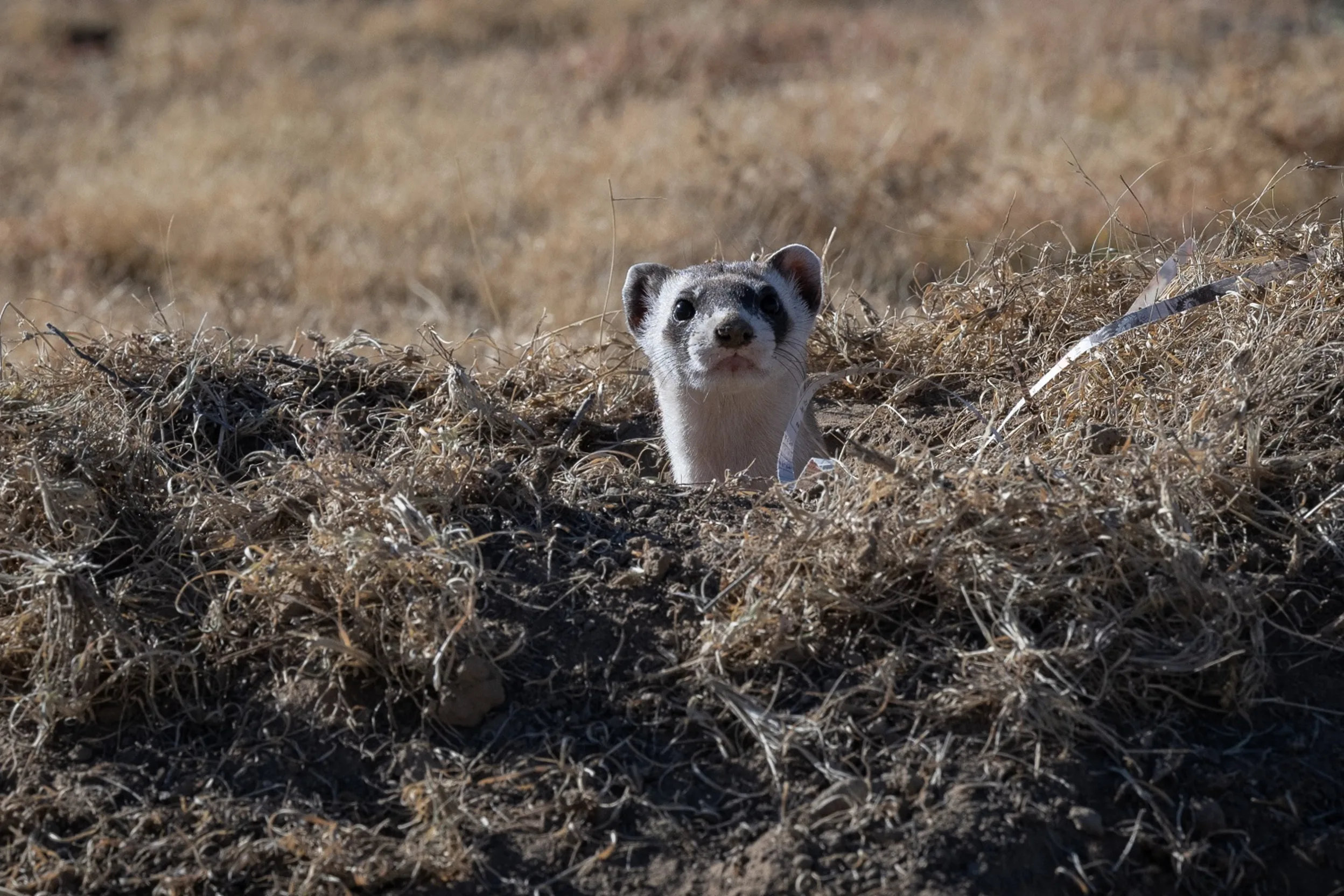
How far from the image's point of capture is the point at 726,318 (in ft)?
14.6

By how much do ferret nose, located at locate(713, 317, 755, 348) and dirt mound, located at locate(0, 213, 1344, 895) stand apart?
0.76m

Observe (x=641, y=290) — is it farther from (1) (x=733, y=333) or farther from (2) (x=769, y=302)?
(1) (x=733, y=333)

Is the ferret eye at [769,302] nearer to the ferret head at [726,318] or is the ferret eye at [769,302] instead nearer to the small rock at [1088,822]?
the ferret head at [726,318]

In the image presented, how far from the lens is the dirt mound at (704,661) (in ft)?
9.07

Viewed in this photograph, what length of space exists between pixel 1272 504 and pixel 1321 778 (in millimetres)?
705

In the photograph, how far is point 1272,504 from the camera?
3.30 meters

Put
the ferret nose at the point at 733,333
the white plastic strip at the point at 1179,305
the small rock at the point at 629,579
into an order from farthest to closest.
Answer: the ferret nose at the point at 733,333 → the white plastic strip at the point at 1179,305 → the small rock at the point at 629,579

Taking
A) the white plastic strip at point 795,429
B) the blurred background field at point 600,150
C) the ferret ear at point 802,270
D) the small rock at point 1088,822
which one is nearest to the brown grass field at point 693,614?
the small rock at point 1088,822

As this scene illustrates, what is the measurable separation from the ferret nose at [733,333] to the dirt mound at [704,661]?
2.49ft

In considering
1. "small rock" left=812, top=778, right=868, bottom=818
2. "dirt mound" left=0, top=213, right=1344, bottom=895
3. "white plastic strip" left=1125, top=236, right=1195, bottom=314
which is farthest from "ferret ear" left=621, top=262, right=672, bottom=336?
"small rock" left=812, top=778, right=868, bottom=818

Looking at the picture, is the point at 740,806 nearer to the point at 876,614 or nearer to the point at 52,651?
the point at 876,614

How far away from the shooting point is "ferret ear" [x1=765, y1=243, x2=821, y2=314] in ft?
16.5

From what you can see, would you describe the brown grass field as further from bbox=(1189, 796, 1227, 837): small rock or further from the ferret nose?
the ferret nose

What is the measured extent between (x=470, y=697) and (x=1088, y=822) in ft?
4.32
